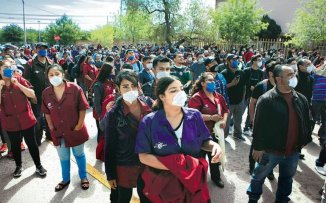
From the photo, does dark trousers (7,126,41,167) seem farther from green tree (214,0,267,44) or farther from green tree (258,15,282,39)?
green tree (258,15,282,39)

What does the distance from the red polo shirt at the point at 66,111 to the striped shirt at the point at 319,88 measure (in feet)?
16.1

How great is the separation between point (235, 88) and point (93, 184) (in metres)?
3.90

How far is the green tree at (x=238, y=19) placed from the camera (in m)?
21.4

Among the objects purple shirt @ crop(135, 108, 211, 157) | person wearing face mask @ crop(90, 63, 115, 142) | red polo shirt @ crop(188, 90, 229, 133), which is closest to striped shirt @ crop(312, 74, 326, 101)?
red polo shirt @ crop(188, 90, 229, 133)

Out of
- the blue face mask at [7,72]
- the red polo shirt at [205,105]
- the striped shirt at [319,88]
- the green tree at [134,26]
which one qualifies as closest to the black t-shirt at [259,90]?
the red polo shirt at [205,105]

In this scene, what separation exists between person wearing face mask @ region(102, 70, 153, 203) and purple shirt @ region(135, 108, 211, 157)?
52 centimetres

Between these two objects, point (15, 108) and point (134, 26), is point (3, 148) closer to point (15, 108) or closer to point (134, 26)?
point (15, 108)

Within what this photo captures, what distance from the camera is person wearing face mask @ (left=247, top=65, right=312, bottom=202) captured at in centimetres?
373

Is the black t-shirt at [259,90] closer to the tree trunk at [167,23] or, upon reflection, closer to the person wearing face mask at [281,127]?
the person wearing face mask at [281,127]

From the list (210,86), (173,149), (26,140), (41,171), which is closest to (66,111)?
(26,140)

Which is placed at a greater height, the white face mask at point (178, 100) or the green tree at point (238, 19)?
the green tree at point (238, 19)

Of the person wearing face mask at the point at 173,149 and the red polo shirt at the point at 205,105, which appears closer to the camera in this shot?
the person wearing face mask at the point at 173,149

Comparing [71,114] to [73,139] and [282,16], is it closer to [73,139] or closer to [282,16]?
[73,139]

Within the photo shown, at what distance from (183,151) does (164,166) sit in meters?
0.22
